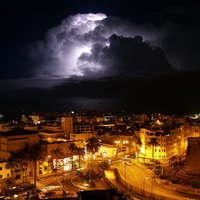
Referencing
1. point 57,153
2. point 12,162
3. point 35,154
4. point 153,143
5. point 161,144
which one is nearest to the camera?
point 12,162

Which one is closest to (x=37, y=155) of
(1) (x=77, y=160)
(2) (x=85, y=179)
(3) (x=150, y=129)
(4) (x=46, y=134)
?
(2) (x=85, y=179)

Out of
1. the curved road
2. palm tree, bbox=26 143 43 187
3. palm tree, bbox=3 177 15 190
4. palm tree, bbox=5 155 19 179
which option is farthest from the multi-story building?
the curved road

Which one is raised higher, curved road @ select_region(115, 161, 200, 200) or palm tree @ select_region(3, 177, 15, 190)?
palm tree @ select_region(3, 177, 15, 190)

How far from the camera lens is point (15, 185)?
43688 millimetres

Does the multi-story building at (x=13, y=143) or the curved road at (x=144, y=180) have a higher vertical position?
the multi-story building at (x=13, y=143)

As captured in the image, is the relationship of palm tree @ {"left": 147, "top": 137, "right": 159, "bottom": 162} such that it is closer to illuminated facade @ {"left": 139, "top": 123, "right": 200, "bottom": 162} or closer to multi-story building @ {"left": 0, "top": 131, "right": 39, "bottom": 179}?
illuminated facade @ {"left": 139, "top": 123, "right": 200, "bottom": 162}

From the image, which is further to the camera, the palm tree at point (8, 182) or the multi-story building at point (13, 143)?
the multi-story building at point (13, 143)

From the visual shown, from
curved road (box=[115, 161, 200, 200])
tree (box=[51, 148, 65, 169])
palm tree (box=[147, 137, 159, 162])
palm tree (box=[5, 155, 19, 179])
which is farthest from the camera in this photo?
palm tree (box=[147, 137, 159, 162])

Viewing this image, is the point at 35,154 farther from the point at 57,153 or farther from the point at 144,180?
the point at 144,180

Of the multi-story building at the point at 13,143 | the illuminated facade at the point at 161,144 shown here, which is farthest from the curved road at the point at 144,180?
the multi-story building at the point at 13,143

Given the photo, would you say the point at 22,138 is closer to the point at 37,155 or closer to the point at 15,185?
the point at 37,155

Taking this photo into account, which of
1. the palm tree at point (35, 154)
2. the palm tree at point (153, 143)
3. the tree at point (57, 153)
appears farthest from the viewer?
the palm tree at point (153, 143)

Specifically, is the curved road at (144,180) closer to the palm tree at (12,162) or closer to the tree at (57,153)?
the tree at (57,153)

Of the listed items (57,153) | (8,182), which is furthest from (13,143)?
(8,182)
